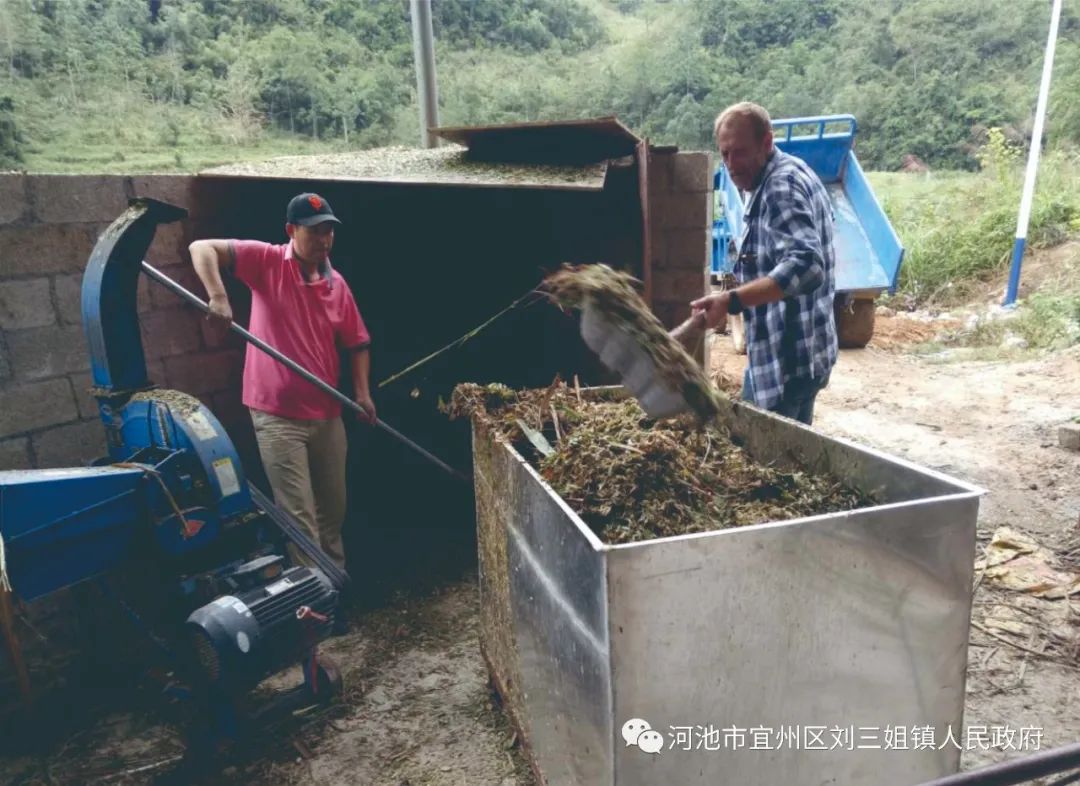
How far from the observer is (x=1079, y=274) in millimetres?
9656

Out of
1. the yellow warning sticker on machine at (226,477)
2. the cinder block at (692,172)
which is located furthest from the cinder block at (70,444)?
the cinder block at (692,172)

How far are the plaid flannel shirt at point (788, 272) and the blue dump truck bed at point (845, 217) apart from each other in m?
5.31

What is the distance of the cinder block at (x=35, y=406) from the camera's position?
2943 mm

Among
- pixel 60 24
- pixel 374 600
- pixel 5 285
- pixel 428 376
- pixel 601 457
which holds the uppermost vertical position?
pixel 60 24

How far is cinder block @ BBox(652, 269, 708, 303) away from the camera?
4184mm

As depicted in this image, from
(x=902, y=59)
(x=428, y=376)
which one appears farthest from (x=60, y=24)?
(x=902, y=59)

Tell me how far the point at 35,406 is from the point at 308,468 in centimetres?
116

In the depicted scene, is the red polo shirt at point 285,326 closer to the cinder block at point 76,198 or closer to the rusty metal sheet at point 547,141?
the cinder block at point 76,198

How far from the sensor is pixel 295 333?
3369mm

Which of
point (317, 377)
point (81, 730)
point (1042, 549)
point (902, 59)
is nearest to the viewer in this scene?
point (81, 730)

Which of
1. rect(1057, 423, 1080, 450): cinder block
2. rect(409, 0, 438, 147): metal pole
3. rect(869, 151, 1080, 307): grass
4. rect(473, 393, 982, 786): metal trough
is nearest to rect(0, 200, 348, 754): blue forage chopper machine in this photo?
rect(473, 393, 982, 786): metal trough

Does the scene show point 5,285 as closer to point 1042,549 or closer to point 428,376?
point 428,376

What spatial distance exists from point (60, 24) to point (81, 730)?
21.5 m

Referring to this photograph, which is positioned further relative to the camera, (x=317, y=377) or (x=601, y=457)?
(x=317, y=377)
